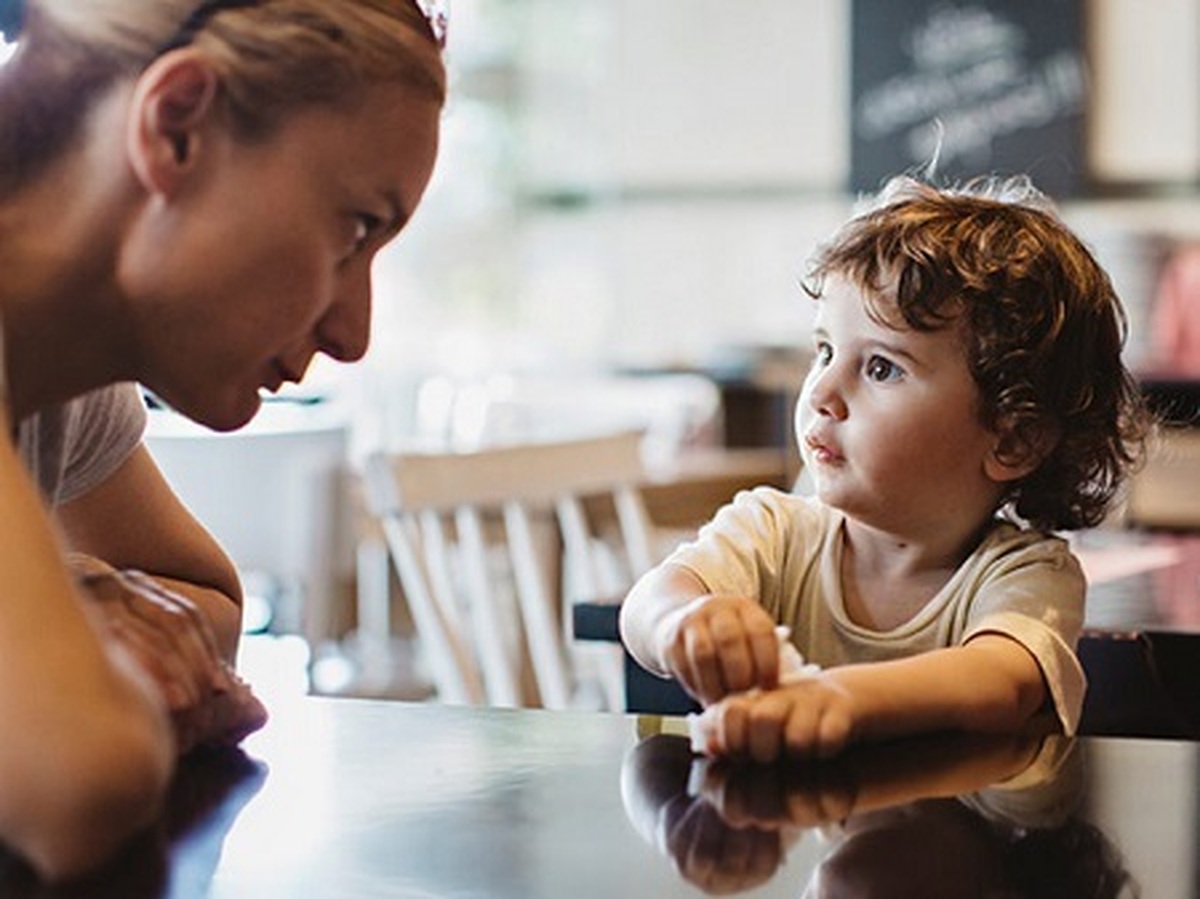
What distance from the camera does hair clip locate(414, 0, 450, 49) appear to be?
0.87m

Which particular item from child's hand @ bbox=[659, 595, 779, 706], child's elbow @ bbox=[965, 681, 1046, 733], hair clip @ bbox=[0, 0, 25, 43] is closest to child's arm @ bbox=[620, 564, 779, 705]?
child's hand @ bbox=[659, 595, 779, 706]

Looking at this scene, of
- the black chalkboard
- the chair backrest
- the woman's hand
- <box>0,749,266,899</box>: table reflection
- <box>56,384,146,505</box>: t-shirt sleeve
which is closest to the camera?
<box>0,749,266,899</box>: table reflection

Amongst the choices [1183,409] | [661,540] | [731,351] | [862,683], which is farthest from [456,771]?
[731,351]

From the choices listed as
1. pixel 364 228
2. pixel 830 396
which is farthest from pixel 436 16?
pixel 830 396

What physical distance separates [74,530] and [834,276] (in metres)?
0.49

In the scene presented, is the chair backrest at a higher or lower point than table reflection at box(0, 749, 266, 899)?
lower

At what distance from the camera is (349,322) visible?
2.87ft

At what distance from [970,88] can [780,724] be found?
5.18 metres

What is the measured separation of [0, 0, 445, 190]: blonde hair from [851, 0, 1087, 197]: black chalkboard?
5.00 m

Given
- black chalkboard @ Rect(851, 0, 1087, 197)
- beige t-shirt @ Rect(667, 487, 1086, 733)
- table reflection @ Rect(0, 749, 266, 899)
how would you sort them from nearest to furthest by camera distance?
table reflection @ Rect(0, 749, 266, 899)
beige t-shirt @ Rect(667, 487, 1086, 733)
black chalkboard @ Rect(851, 0, 1087, 197)

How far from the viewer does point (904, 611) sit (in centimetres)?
132

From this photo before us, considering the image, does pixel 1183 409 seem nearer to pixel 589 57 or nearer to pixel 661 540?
pixel 661 540

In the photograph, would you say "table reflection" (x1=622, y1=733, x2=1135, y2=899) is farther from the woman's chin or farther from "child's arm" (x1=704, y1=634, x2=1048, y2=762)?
the woman's chin

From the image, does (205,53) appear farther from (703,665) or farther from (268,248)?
(703,665)
